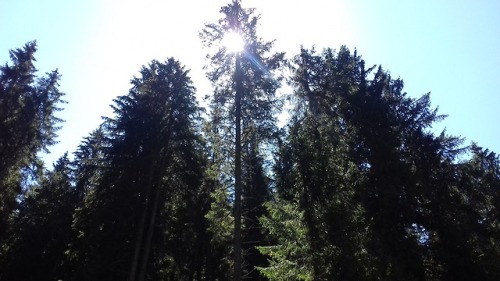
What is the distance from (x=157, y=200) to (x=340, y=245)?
37.0ft

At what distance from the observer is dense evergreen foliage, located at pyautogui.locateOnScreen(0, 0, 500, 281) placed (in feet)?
41.2

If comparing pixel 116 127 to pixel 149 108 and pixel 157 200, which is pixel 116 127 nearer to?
pixel 149 108

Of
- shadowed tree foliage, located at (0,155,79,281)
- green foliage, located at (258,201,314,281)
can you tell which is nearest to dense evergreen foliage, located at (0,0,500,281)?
green foliage, located at (258,201,314,281)

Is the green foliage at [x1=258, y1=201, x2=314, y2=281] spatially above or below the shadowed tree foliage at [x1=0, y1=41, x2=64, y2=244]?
below

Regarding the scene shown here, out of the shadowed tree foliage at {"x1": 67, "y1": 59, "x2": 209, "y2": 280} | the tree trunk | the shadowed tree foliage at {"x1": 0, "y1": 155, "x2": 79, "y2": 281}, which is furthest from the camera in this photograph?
the shadowed tree foliage at {"x1": 0, "y1": 155, "x2": 79, "y2": 281}

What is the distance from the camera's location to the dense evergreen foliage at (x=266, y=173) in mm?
12555

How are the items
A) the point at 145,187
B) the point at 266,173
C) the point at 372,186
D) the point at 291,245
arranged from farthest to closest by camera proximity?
the point at 266,173
the point at 145,187
the point at 372,186
the point at 291,245

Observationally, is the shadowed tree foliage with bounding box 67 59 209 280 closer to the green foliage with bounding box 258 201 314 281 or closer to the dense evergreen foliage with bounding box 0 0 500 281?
the dense evergreen foliage with bounding box 0 0 500 281

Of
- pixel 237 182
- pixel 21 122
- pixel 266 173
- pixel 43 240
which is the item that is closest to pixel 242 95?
pixel 237 182

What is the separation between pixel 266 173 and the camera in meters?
22.2

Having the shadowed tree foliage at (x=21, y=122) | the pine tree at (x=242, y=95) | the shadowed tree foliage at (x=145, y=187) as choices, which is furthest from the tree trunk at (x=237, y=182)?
the shadowed tree foliage at (x=21, y=122)

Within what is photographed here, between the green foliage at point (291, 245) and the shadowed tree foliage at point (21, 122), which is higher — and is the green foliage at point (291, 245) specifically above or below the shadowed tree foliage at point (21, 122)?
below

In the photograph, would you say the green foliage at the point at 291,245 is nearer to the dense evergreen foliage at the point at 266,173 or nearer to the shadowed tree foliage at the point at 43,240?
the dense evergreen foliage at the point at 266,173

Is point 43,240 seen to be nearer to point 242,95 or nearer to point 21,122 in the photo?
point 21,122
